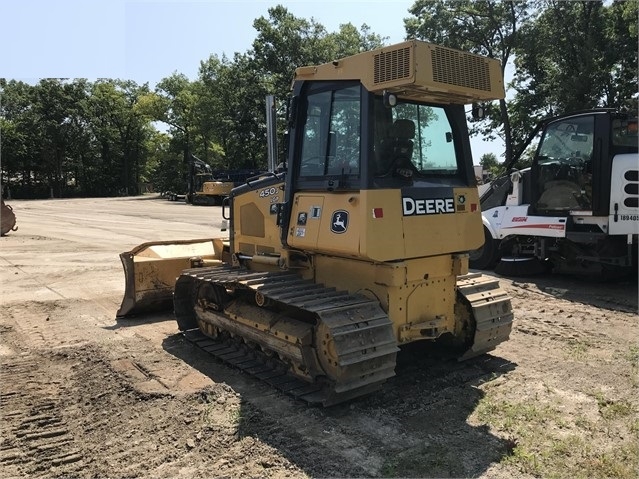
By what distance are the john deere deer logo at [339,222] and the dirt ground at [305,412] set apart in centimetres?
142

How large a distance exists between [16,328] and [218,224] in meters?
13.6

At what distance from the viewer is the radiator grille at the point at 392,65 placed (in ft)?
12.9

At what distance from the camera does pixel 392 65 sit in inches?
159

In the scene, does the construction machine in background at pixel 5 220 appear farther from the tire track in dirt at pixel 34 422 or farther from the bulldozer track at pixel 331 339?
the bulldozer track at pixel 331 339

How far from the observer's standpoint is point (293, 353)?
4438 mm

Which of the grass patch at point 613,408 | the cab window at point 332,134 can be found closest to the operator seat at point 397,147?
the cab window at point 332,134

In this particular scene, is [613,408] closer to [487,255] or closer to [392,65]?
[392,65]

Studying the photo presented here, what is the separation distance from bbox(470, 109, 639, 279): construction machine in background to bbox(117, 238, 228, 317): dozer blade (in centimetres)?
569

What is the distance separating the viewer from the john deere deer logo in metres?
4.33

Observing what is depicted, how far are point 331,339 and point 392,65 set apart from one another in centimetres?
216

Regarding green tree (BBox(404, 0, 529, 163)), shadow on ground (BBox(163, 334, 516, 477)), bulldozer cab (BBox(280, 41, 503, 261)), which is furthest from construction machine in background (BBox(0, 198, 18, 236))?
green tree (BBox(404, 0, 529, 163))

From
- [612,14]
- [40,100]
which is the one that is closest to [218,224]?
[612,14]

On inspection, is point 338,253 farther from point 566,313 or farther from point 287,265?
point 566,313

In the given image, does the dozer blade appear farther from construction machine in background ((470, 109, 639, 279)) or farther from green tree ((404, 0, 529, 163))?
green tree ((404, 0, 529, 163))
